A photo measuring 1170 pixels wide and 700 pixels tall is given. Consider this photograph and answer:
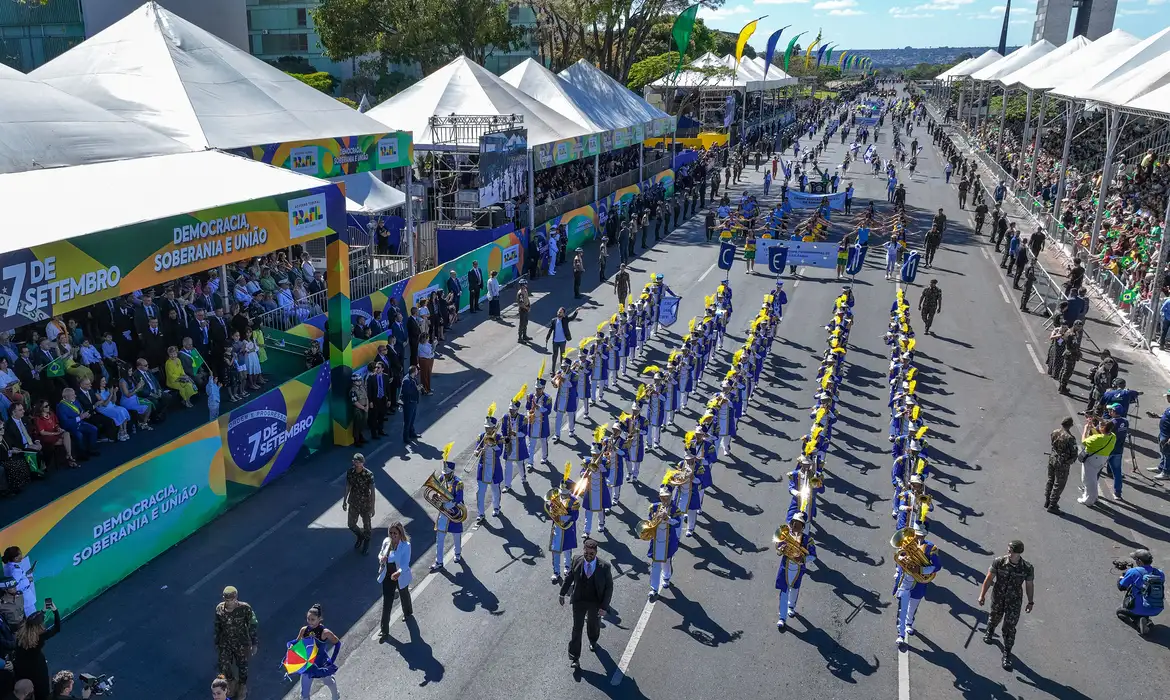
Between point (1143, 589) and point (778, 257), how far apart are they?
58.1 ft

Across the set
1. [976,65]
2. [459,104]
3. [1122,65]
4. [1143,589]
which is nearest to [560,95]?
[459,104]

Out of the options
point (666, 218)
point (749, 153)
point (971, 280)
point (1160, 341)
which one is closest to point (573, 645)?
point (1160, 341)

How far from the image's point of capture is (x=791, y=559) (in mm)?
10219

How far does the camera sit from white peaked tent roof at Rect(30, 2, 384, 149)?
59.3 ft

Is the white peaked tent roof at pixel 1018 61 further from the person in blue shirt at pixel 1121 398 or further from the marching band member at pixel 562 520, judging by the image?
the marching band member at pixel 562 520

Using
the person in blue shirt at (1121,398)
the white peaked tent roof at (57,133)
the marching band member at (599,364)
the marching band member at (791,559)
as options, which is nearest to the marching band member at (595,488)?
the marching band member at (791,559)

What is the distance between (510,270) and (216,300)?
439 inches

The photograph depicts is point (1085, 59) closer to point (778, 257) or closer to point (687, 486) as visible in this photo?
point (778, 257)

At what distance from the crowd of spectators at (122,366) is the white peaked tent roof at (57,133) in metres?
2.41

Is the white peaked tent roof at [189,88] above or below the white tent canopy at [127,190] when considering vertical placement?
above

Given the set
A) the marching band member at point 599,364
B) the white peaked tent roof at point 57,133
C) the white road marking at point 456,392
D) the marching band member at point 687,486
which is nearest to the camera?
the marching band member at point 687,486

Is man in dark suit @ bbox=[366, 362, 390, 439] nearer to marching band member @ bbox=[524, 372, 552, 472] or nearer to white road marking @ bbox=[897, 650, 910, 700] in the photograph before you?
marching band member @ bbox=[524, 372, 552, 472]

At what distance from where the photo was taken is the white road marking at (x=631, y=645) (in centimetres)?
961

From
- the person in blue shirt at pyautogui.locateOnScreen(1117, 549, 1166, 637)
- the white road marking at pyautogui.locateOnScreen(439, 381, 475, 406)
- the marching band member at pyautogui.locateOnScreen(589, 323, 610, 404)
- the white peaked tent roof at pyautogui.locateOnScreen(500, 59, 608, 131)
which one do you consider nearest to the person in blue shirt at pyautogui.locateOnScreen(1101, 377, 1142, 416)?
the person in blue shirt at pyautogui.locateOnScreen(1117, 549, 1166, 637)
